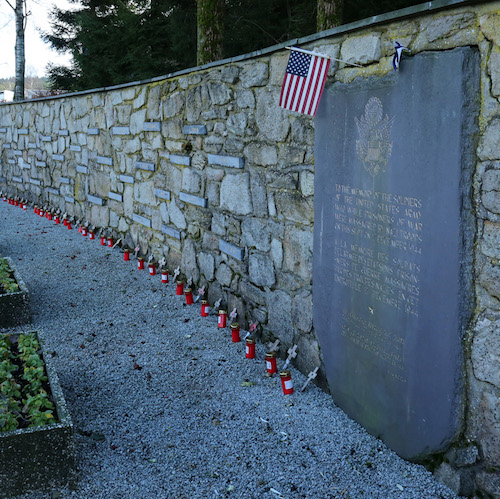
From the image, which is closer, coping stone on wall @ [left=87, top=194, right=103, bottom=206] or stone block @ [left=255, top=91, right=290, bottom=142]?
stone block @ [left=255, top=91, right=290, bottom=142]

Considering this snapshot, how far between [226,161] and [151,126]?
2.11 metres

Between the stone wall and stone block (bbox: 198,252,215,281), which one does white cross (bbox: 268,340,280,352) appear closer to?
the stone wall

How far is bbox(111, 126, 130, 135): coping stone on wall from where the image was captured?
775cm

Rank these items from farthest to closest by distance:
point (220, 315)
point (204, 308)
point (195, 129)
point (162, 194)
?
point (162, 194) → point (195, 129) → point (204, 308) → point (220, 315)

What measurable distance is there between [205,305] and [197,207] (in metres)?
1.04

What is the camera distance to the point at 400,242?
314 centimetres

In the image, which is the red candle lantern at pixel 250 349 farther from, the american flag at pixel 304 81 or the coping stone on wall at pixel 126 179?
the coping stone on wall at pixel 126 179

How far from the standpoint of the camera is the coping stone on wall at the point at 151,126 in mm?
6770

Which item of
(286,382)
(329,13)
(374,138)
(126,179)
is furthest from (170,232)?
(329,13)

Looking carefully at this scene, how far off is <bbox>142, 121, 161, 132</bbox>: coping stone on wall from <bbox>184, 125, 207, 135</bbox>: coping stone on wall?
2.77 ft

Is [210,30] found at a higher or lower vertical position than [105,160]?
higher

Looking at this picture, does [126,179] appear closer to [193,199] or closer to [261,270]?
[193,199]

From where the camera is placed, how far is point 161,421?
12.5ft

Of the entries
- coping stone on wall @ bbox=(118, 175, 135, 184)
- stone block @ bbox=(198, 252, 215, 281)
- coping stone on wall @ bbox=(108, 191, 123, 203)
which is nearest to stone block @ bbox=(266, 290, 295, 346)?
stone block @ bbox=(198, 252, 215, 281)
